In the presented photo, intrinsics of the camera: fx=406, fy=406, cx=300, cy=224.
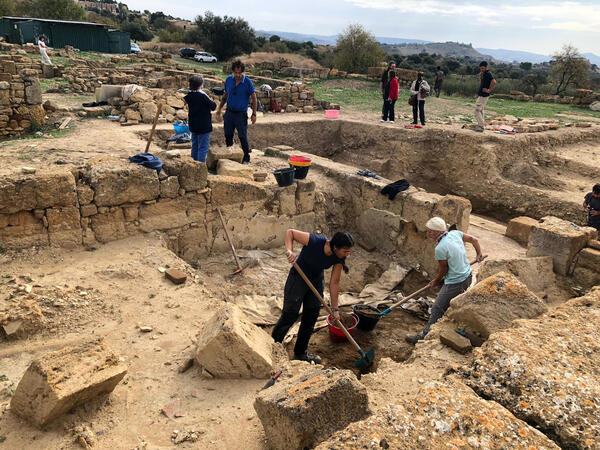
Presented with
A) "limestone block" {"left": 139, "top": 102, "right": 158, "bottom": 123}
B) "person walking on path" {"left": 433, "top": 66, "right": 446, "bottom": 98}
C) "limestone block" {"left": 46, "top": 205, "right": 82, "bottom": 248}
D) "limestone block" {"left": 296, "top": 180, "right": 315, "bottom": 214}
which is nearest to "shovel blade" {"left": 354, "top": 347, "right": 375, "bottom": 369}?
"limestone block" {"left": 296, "top": 180, "right": 315, "bottom": 214}

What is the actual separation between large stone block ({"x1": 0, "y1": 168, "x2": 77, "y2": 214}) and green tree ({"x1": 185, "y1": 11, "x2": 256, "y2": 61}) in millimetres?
30643

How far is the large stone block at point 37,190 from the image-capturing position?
522 cm

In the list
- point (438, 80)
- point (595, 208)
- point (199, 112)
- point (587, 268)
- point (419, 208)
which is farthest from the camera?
point (438, 80)

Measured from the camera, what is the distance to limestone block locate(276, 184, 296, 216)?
25.8 ft

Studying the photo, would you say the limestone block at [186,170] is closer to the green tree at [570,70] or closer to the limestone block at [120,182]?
the limestone block at [120,182]

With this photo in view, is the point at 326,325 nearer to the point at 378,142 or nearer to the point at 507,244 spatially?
the point at 507,244

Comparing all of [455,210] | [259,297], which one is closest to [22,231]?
[259,297]

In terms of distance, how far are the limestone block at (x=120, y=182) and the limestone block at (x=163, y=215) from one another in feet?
0.62

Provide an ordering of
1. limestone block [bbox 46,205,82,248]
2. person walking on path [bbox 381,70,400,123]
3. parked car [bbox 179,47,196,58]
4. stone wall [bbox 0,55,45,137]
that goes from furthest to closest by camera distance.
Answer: parked car [bbox 179,47,196,58] < person walking on path [bbox 381,70,400,123] < stone wall [bbox 0,55,45,137] < limestone block [bbox 46,205,82,248]

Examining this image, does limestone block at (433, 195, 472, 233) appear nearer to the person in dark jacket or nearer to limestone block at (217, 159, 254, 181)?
limestone block at (217, 159, 254, 181)

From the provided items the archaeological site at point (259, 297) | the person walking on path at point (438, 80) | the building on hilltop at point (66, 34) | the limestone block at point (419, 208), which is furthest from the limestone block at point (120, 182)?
the building on hilltop at point (66, 34)

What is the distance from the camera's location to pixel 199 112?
23.3 ft

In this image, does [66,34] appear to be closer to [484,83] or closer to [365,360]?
[484,83]

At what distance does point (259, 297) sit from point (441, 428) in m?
4.84
